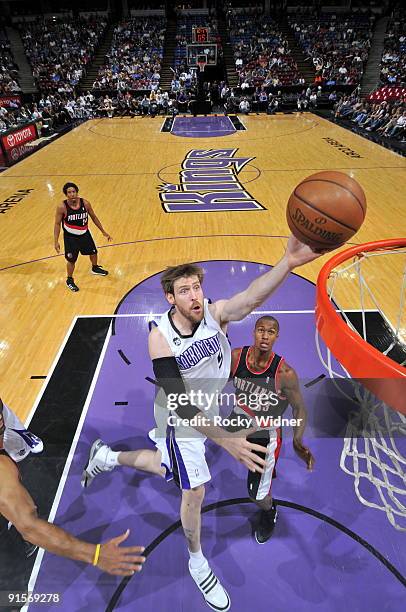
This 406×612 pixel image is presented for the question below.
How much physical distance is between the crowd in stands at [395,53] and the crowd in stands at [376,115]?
296cm

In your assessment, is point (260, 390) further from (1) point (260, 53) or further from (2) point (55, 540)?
(1) point (260, 53)

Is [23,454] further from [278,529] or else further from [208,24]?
[208,24]

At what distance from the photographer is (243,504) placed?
3082 millimetres

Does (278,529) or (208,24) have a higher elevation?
(208,24)

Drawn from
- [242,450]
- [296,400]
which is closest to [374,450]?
[296,400]

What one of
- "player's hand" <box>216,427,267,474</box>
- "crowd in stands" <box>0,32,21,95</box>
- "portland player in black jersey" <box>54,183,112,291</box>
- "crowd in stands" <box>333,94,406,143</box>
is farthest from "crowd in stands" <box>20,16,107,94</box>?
"player's hand" <box>216,427,267,474</box>

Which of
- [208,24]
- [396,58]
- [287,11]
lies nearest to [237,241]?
[396,58]

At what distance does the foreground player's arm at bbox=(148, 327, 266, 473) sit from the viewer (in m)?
2.06

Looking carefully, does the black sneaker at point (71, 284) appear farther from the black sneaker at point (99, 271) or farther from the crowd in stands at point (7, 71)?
the crowd in stands at point (7, 71)

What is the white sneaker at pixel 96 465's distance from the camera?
10.4 ft

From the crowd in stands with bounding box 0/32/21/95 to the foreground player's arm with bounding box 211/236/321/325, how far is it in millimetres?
24456

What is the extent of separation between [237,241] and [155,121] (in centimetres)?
1501

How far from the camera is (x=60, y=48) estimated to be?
89.8 feet

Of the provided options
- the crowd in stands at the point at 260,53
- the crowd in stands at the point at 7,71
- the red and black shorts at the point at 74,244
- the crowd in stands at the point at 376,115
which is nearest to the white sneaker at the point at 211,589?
the red and black shorts at the point at 74,244
